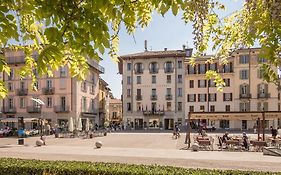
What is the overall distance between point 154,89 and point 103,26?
199 ft

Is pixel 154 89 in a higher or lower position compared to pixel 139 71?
lower

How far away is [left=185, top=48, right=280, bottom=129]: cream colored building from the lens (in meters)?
58.0

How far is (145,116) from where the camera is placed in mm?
64312

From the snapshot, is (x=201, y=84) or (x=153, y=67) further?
(x=153, y=67)

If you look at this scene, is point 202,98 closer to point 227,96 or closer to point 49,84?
point 227,96

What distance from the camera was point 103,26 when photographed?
445 centimetres

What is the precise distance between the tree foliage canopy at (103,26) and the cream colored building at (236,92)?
50.5 m

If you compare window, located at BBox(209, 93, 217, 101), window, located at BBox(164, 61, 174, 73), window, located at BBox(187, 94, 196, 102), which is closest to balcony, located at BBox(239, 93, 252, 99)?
window, located at BBox(209, 93, 217, 101)

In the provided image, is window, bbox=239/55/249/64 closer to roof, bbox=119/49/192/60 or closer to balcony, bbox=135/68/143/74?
roof, bbox=119/49/192/60

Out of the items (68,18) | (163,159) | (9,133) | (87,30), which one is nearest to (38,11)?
(68,18)

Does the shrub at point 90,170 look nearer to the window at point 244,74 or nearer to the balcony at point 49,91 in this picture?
the balcony at point 49,91

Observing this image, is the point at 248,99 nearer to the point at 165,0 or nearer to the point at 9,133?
the point at 9,133

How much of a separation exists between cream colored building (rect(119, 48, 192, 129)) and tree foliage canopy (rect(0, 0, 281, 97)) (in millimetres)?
56100

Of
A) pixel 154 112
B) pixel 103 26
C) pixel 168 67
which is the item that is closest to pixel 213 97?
pixel 168 67
